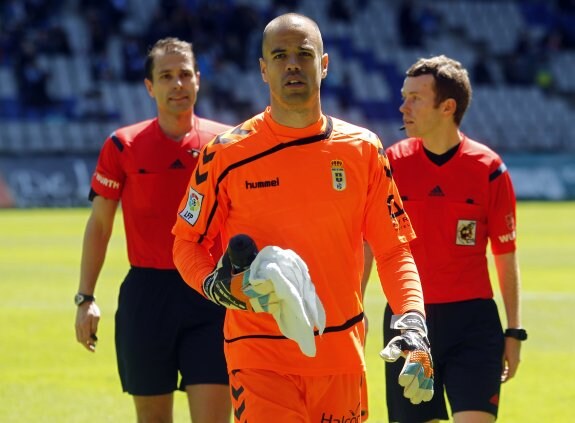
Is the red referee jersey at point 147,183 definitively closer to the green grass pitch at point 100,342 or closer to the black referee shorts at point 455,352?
the black referee shorts at point 455,352

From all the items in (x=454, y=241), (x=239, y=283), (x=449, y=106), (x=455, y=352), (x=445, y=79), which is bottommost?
(x=455, y=352)

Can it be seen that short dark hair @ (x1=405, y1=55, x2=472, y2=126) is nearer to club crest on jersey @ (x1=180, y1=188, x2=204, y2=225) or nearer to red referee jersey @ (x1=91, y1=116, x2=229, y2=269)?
red referee jersey @ (x1=91, y1=116, x2=229, y2=269)

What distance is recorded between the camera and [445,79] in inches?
275

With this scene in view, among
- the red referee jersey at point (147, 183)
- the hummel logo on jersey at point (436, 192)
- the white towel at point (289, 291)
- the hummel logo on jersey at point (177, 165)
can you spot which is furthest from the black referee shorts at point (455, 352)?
the white towel at point (289, 291)

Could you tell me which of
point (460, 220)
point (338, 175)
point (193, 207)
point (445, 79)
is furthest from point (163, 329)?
point (338, 175)

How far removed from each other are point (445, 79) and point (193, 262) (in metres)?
2.47

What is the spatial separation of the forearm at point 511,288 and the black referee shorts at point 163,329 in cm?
165

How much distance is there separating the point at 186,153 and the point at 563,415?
4.04 m

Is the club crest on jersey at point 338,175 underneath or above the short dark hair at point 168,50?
underneath

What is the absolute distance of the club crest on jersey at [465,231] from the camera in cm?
688

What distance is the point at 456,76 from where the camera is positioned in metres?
7.03

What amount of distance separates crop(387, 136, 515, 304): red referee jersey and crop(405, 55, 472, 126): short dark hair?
324mm

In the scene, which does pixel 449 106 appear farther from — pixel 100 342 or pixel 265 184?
pixel 100 342

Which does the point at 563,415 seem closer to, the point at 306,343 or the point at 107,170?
the point at 107,170
